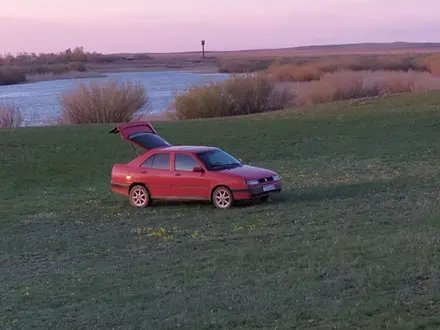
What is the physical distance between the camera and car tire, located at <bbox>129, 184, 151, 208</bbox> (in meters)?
17.0

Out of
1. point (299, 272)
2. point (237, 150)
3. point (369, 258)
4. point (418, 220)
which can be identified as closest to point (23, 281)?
point (299, 272)

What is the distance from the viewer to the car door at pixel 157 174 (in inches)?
660

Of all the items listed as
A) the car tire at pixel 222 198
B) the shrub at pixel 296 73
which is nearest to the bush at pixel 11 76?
the shrub at pixel 296 73

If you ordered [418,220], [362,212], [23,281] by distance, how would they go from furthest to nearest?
[362,212] < [418,220] < [23,281]

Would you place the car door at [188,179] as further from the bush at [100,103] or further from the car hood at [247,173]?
the bush at [100,103]

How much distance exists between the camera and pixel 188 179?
54.1 feet

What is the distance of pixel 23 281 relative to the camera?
1076 centimetres

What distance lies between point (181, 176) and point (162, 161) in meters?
0.63

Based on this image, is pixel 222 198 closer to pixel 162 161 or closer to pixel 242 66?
pixel 162 161

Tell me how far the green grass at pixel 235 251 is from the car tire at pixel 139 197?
0.19 meters

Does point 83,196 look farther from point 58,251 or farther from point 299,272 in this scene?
Result: point 299,272

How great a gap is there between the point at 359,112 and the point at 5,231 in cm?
2401

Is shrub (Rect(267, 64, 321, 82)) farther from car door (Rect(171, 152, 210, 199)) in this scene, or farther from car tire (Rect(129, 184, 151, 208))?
car door (Rect(171, 152, 210, 199))

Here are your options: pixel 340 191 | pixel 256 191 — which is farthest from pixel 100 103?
pixel 256 191
